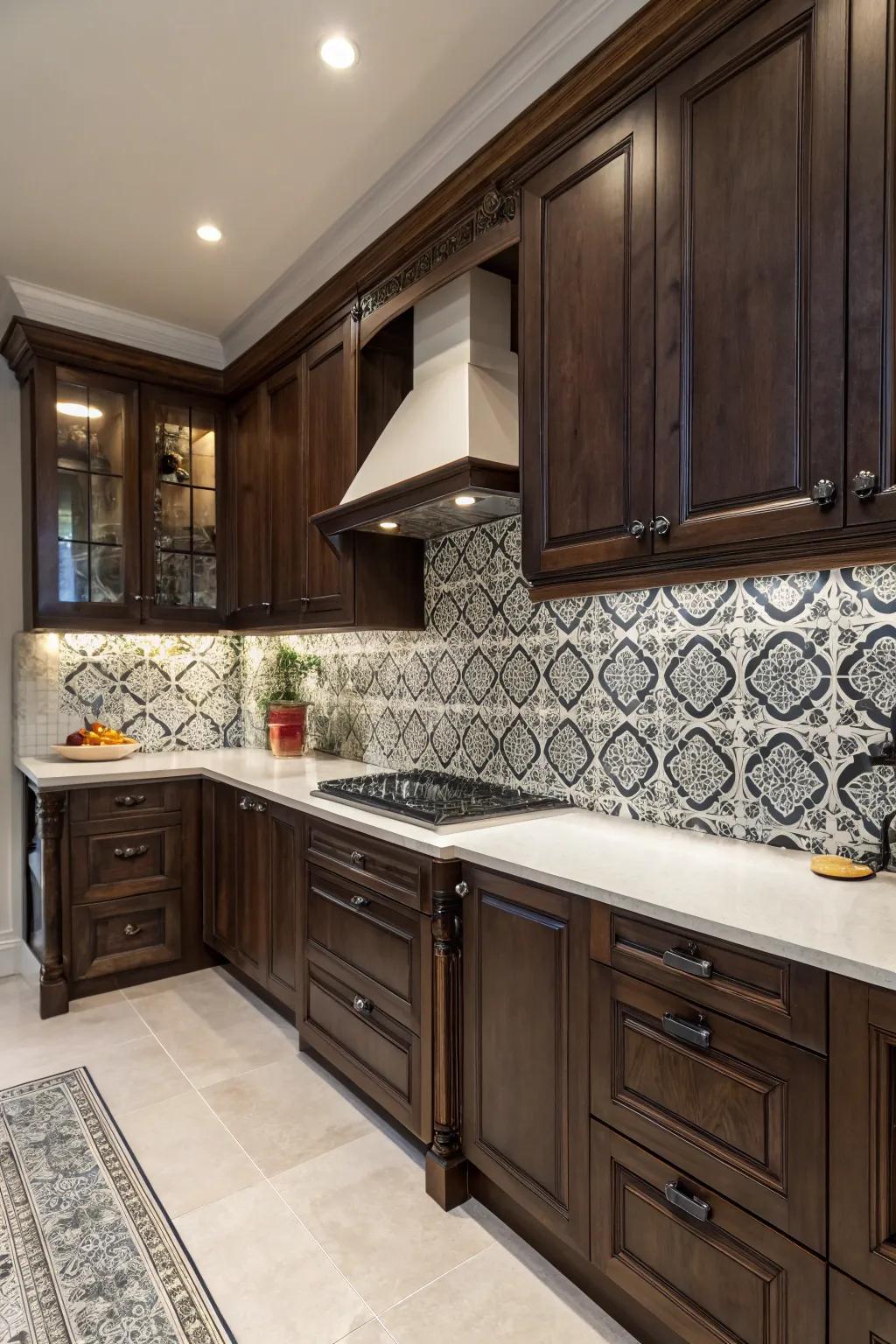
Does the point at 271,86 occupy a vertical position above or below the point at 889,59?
above

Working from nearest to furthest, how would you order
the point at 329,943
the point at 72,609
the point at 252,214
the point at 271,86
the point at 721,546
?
1. the point at 721,546
2. the point at 271,86
3. the point at 329,943
4. the point at 252,214
5. the point at 72,609

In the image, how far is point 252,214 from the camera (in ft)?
8.80

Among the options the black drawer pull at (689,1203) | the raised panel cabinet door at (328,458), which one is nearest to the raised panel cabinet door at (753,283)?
the black drawer pull at (689,1203)

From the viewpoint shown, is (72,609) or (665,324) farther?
(72,609)

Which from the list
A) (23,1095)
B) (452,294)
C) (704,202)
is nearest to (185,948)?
(23,1095)

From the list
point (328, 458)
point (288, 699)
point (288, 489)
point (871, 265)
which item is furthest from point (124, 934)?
point (871, 265)

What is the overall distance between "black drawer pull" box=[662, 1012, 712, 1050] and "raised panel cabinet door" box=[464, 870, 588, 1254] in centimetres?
21

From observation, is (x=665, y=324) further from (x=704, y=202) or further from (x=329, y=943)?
(x=329, y=943)

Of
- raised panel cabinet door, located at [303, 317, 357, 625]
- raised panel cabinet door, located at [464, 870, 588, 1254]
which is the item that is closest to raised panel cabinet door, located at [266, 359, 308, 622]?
raised panel cabinet door, located at [303, 317, 357, 625]

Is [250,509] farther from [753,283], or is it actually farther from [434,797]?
[753,283]

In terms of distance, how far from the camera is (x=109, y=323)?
3422 millimetres

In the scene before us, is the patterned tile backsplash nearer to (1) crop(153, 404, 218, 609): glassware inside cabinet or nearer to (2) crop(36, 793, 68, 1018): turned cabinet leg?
(1) crop(153, 404, 218, 609): glassware inside cabinet

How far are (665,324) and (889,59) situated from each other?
1.73ft

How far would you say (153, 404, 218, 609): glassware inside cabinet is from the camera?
367 centimetres
